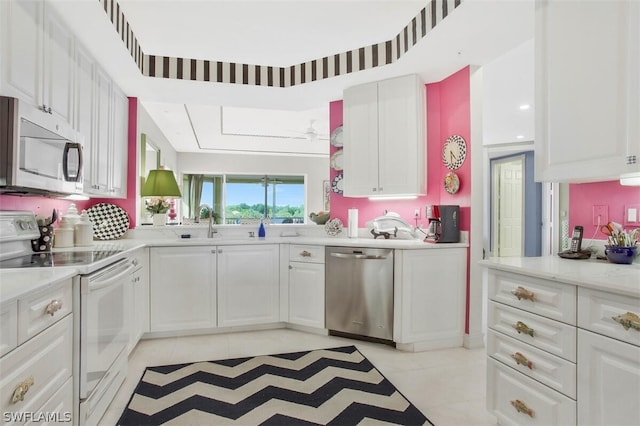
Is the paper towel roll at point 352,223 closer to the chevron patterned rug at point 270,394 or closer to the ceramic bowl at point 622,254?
the chevron patterned rug at point 270,394

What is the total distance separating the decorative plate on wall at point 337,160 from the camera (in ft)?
12.0

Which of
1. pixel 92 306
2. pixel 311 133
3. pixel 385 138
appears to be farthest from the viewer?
pixel 311 133

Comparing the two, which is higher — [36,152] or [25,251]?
[36,152]

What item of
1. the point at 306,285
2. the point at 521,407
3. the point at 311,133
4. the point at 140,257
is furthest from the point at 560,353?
the point at 311,133

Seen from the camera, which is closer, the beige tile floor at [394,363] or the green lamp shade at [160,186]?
the beige tile floor at [394,363]

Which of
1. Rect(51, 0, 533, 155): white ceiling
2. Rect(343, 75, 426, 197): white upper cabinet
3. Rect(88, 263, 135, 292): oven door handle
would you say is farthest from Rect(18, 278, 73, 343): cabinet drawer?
Rect(343, 75, 426, 197): white upper cabinet

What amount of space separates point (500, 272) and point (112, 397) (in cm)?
227

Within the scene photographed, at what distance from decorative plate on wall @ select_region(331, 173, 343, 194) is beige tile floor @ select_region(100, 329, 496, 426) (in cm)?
150

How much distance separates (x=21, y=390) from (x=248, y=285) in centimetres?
208

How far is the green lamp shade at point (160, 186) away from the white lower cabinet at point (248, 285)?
2.80 feet

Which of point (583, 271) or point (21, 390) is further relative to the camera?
point (583, 271)

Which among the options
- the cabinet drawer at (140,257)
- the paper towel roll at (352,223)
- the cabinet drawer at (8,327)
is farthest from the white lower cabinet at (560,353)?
the cabinet drawer at (140,257)

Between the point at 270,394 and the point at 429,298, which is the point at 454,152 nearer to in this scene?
the point at 429,298

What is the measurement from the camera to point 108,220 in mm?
3254
